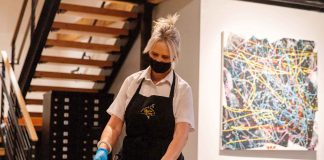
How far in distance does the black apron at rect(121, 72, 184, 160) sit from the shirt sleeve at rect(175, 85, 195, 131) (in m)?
0.03

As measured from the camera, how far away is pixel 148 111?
2.20 metres

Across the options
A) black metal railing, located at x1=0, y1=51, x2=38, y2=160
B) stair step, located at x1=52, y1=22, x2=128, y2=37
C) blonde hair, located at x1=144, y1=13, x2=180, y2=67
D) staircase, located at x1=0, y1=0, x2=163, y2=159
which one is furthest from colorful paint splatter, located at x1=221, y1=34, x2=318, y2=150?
blonde hair, located at x1=144, y1=13, x2=180, y2=67

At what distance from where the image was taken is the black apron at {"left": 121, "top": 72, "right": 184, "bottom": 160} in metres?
2.20

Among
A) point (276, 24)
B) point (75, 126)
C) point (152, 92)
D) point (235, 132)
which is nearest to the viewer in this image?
point (152, 92)

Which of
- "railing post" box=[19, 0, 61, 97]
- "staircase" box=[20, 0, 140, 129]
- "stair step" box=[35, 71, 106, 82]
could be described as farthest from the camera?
"stair step" box=[35, 71, 106, 82]

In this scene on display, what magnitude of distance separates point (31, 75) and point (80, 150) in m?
1.14

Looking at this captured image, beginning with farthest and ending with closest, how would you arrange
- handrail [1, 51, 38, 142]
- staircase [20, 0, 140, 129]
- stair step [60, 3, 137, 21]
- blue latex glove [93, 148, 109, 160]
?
1. staircase [20, 0, 140, 129]
2. stair step [60, 3, 137, 21]
3. handrail [1, 51, 38, 142]
4. blue latex glove [93, 148, 109, 160]

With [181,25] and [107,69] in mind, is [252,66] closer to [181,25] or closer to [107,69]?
[181,25]

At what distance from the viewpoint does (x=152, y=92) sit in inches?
89.0

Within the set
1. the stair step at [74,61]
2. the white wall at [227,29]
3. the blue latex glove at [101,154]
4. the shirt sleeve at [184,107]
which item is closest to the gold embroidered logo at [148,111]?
the shirt sleeve at [184,107]

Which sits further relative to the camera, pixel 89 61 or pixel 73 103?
pixel 89 61

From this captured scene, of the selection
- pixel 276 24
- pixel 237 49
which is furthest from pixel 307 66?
pixel 237 49

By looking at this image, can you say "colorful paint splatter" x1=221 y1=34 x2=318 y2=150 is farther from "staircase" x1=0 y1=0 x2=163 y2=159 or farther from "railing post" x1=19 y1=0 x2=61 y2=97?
"railing post" x1=19 y1=0 x2=61 y2=97

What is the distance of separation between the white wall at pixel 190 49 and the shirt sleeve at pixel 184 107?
214 cm
